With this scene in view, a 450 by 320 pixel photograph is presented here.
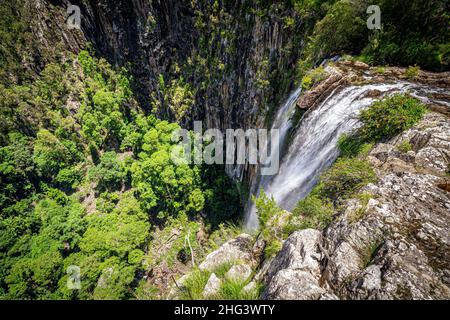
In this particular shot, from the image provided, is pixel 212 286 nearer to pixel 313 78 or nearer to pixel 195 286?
pixel 195 286

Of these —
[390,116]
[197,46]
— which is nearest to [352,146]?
[390,116]

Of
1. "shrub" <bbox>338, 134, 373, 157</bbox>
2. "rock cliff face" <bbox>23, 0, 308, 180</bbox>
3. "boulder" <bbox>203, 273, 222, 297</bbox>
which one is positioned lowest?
"boulder" <bbox>203, 273, 222, 297</bbox>

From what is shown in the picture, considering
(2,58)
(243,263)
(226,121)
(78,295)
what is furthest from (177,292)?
(2,58)

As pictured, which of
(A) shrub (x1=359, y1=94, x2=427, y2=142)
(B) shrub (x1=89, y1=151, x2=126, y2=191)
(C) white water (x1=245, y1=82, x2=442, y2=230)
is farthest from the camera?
(B) shrub (x1=89, y1=151, x2=126, y2=191)

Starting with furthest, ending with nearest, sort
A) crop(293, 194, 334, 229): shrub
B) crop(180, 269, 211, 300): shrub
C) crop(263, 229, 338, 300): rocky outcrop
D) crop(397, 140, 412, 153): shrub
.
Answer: crop(397, 140, 412, 153): shrub
crop(293, 194, 334, 229): shrub
crop(180, 269, 211, 300): shrub
crop(263, 229, 338, 300): rocky outcrop

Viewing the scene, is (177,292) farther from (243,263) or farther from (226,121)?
(226,121)

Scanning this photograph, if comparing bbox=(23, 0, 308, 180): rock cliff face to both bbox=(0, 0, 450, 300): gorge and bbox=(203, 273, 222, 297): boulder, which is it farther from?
bbox=(203, 273, 222, 297): boulder

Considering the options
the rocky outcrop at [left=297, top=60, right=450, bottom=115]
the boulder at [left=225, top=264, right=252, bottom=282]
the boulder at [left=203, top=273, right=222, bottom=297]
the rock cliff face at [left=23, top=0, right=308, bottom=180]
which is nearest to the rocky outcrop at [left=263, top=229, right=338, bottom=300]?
the boulder at [left=225, top=264, right=252, bottom=282]
